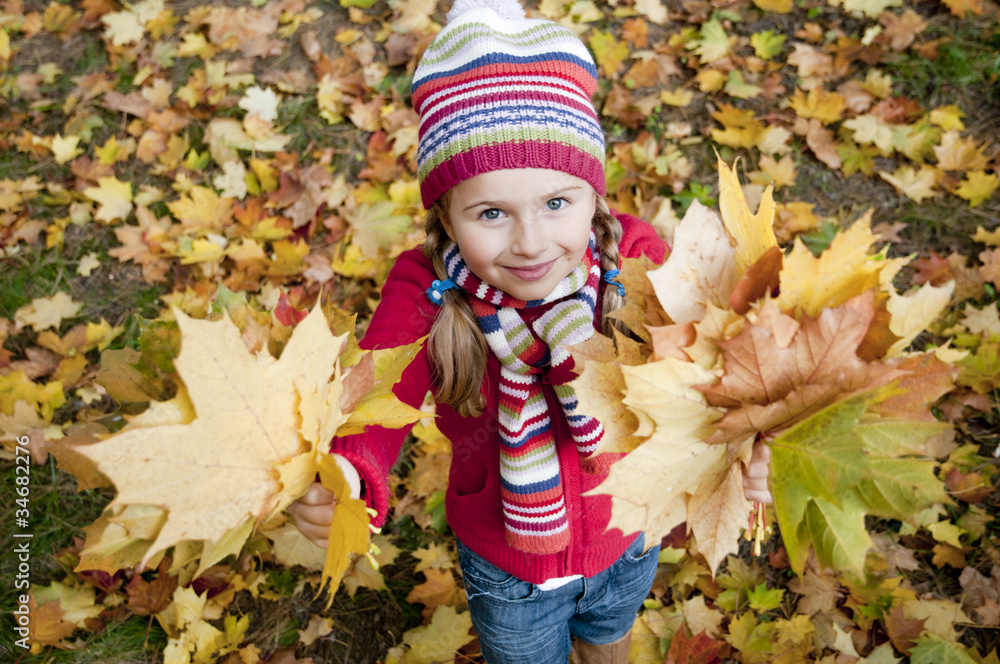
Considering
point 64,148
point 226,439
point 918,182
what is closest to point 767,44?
point 918,182

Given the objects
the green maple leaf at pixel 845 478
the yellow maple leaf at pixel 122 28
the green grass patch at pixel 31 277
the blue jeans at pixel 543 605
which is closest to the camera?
the green maple leaf at pixel 845 478

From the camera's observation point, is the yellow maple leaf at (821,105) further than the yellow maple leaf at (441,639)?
A: Yes

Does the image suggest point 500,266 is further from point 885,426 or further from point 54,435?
point 54,435

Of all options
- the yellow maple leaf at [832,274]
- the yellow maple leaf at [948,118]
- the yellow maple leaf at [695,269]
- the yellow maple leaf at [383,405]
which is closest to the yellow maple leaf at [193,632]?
the yellow maple leaf at [383,405]

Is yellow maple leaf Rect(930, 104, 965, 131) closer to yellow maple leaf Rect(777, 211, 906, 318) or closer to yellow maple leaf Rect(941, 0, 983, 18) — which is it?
yellow maple leaf Rect(941, 0, 983, 18)

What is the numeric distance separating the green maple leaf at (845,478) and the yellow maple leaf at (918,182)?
243 centimetres

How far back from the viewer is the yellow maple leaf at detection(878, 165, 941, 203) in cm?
276

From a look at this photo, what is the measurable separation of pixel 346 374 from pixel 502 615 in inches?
39.7

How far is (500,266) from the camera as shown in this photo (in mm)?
1353

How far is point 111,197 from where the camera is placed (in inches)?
125

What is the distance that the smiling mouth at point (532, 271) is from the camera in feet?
4.37

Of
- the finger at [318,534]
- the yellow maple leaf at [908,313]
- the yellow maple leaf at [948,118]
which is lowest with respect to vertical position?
the yellow maple leaf at [948,118]

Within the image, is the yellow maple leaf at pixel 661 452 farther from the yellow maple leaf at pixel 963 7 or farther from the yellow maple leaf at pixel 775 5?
the yellow maple leaf at pixel 963 7

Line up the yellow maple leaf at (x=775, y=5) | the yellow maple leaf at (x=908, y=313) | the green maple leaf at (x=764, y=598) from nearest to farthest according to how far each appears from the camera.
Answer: the yellow maple leaf at (x=908, y=313) → the green maple leaf at (x=764, y=598) → the yellow maple leaf at (x=775, y=5)
